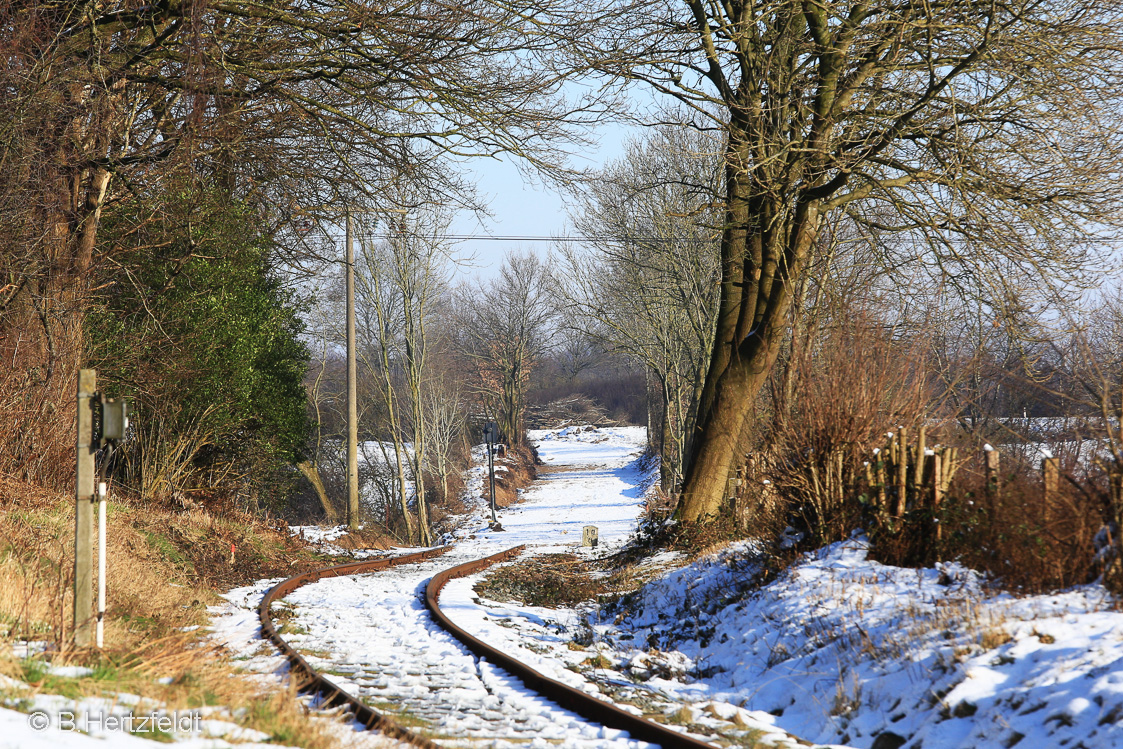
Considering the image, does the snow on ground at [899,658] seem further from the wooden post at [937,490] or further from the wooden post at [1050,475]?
the wooden post at [1050,475]

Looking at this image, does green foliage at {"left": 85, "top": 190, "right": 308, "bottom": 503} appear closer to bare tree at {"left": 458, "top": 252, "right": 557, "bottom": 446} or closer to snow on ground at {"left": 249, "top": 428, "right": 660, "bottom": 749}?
snow on ground at {"left": 249, "top": 428, "right": 660, "bottom": 749}

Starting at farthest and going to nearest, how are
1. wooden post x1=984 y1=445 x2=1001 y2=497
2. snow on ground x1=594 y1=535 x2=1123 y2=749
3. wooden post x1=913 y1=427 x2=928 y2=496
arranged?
wooden post x1=913 y1=427 x2=928 y2=496, wooden post x1=984 y1=445 x2=1001 y2=497, snow on ground x1=594 y1=535 x2=1123 y2=749

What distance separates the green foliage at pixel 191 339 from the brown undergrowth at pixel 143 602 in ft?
5.61

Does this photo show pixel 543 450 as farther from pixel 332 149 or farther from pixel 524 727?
pixel 524 727

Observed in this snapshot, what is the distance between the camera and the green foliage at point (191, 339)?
1403 cm

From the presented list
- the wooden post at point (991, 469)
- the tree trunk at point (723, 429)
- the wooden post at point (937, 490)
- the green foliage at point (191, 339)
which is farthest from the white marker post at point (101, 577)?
the tree trunk at point (723, 429)

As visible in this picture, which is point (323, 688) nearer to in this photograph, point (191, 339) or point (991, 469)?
point (991, 469)

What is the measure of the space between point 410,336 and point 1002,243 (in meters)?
24.9

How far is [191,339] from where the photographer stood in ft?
51.8

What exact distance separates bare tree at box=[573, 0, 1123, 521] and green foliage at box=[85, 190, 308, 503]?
7.85 metres

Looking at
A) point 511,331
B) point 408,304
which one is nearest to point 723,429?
point 408,304

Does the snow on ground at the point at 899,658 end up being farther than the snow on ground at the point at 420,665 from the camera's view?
No

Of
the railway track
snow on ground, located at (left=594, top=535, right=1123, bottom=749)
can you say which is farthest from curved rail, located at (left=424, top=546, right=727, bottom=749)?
snow on ground, located at (left=594, top=535, right=1123, bottom=749)

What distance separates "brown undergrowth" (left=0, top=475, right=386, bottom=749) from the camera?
470cm
